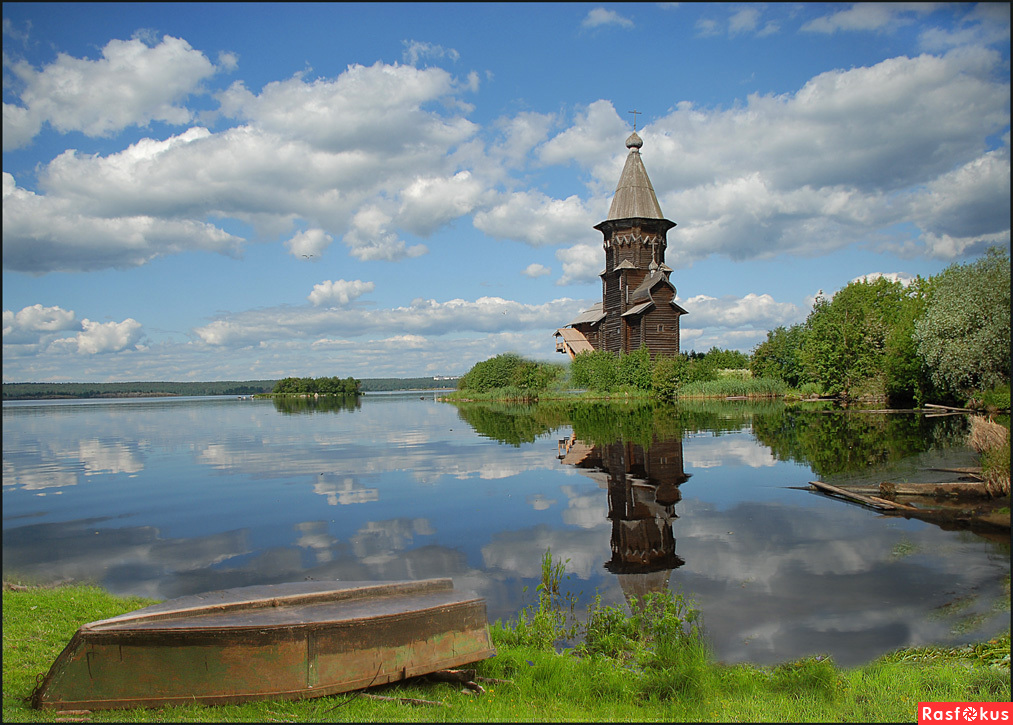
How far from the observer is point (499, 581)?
8.96 m

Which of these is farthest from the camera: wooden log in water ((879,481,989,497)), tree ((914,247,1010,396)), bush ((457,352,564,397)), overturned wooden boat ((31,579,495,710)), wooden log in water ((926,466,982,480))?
bush ((457,352,564,397))

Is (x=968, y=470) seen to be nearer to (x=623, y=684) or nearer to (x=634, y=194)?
(x=623, y=684)

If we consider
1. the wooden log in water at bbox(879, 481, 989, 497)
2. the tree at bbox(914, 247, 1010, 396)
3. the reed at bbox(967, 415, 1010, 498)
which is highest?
the tree at bbox(914, 247, 1010, 396)

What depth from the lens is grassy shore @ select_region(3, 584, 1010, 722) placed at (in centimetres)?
505

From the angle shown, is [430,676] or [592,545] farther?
[592,545]

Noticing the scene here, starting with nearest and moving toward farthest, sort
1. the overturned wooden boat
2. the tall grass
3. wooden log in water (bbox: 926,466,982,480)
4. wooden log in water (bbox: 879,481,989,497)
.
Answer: the overturned wooden boat → wooden log in water (bbox: 879,481,989,497) → wooden log in water (bbox: 926,466,982,480) → the tall grass

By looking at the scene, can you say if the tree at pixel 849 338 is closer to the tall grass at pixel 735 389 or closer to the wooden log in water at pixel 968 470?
the tall grass at pixel 735 389

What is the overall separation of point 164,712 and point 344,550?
18.5 feet

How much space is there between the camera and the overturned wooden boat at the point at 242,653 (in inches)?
196

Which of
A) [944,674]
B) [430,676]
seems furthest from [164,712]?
[944,674]

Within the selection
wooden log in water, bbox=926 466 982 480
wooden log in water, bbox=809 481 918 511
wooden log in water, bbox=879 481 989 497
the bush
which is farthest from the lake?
the bush

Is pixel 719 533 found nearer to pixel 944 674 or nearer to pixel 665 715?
pixel 944 674

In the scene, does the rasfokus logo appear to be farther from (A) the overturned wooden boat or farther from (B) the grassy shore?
(A) the overturned wooden boat

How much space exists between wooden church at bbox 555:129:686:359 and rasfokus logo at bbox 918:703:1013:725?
55266mm
